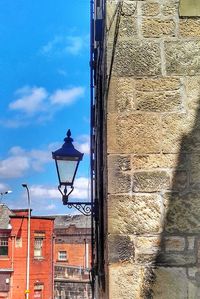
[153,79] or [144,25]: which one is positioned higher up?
[144,25]

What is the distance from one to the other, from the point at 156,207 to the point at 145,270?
1.15 ft

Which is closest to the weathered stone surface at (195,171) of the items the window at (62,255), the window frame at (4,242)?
the window frame at (4,242)

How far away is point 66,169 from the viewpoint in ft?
16.4

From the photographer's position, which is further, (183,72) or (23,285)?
(23,285)

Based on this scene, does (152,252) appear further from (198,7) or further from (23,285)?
(23,285)

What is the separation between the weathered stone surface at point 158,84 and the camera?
2748mm

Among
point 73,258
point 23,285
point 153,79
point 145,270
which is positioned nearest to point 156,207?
point 145,270

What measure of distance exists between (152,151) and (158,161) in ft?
0.22

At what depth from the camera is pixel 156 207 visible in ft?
8.48

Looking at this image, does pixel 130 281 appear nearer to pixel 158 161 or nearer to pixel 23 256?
pixel 158 161

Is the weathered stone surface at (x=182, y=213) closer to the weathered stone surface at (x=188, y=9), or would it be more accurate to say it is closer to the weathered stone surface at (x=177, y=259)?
the weathered stone surface at (x=177, y=259)

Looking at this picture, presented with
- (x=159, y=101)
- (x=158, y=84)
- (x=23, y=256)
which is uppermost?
(x=158, y=84)

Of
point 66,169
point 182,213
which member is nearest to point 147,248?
point 182,213

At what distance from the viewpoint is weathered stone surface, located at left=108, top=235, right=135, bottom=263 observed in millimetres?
2520
